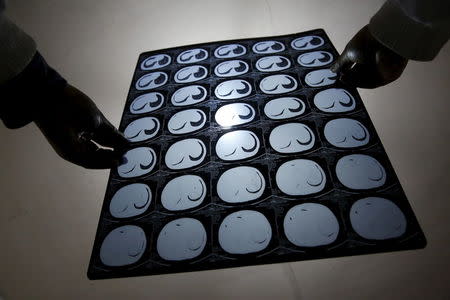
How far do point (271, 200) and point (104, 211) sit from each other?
38cm

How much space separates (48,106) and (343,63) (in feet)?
2.28

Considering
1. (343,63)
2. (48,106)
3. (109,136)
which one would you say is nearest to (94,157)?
(109,136)

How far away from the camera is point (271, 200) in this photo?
675 mm

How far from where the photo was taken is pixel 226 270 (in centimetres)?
61

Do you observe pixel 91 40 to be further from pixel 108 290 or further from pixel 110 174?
pixel 108 290

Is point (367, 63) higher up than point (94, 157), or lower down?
higher up

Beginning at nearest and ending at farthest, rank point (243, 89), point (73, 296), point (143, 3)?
1. point (73, 296)
2. point (243, 89)
3. point (143, 3)

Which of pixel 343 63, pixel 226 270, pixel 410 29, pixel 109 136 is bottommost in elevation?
pixel 226 270

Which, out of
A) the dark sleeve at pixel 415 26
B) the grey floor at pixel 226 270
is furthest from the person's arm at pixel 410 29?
the grey floor at pixel 226 270

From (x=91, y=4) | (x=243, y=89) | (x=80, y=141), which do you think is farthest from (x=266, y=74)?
(x=91, y=4)

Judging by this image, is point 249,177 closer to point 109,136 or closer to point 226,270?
point 226,270

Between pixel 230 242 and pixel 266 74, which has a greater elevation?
pixel 266 74

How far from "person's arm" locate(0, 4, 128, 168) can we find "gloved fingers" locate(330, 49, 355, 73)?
0.60 metres

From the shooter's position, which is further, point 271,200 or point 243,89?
point 243,89
